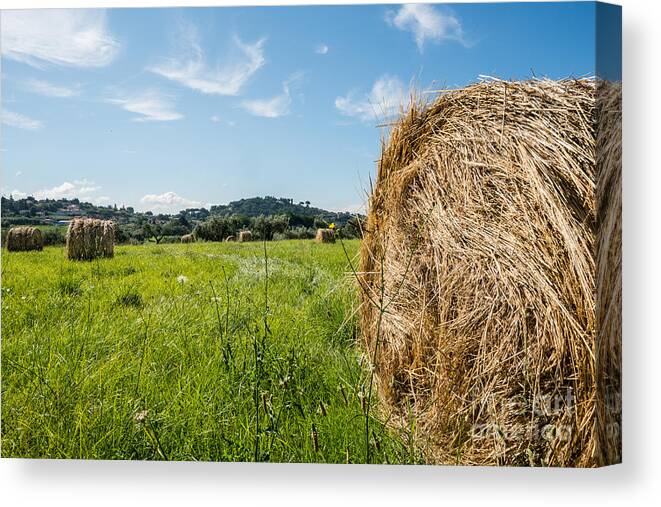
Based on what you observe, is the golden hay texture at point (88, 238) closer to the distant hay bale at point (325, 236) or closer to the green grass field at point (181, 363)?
the green grass field at point (181, 363)

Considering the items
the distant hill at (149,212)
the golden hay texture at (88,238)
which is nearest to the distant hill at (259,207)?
the distant hill at (149,212)

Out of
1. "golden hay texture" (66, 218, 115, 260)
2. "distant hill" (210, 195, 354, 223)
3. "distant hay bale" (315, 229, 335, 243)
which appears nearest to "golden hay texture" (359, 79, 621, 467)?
"distant hay bale" (315, 229, 335, 243)

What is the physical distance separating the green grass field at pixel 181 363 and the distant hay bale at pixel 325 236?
5cm

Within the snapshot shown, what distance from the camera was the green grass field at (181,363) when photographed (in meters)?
2.79

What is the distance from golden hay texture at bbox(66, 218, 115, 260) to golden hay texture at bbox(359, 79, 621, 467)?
1339mm

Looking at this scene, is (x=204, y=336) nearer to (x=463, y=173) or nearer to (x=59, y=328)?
(x=59, y=328)

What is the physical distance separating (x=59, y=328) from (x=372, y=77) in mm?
1919

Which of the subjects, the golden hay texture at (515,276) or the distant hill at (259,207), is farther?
the distant hill at (259,207)

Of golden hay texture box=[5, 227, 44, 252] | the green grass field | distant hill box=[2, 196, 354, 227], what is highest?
distant hill box=[2, 196, 354, 227]

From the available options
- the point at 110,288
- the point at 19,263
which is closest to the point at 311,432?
the point at 110,288

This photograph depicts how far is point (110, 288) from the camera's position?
3463mm

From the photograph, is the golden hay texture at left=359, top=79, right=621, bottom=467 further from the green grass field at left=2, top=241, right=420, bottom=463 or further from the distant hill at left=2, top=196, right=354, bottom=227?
the distant hill at left=2, top=196, right=354, bottom=227

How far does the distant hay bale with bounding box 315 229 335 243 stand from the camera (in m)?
3.21

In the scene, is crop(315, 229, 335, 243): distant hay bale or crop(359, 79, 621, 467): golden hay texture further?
crop(315, 229, 335, 243): distant hay bale
